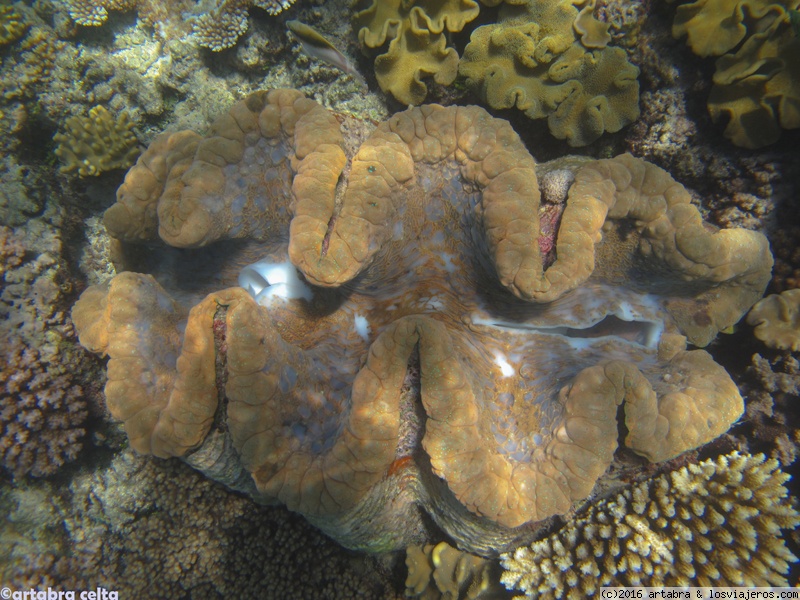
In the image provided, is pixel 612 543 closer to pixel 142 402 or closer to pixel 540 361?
pixel 540 361

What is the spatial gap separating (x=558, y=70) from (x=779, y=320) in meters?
2.01

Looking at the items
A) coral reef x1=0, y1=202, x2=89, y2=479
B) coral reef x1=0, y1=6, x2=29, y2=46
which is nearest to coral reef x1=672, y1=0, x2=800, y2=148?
coral reef x1=0, y1=202, x2=89, y2=479

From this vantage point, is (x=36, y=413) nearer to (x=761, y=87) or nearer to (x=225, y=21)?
(x=225, y=21)

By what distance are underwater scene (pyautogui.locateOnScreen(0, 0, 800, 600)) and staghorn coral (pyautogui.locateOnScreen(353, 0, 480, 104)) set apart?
0.06 feet

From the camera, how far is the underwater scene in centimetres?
209

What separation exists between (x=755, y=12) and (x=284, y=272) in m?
3.12

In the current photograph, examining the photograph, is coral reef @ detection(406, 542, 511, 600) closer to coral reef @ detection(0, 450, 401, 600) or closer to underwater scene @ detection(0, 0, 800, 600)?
underwater scene @ detection(0, 0, 800, 600)

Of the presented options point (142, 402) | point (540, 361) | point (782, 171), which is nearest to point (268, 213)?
point (142, 402)

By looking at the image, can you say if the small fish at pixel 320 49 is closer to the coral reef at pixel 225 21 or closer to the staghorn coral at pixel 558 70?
the coral reef at pixel 225 21

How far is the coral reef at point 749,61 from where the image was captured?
2146 millimetres

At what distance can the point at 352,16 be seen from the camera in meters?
2.95

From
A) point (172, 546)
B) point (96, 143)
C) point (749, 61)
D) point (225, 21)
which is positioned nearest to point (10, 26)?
point (96, 143)

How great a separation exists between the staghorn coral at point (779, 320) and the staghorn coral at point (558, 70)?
55.1 inches

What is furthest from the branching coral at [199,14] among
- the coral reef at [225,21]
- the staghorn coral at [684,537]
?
the staghorn coral at [684,537]
